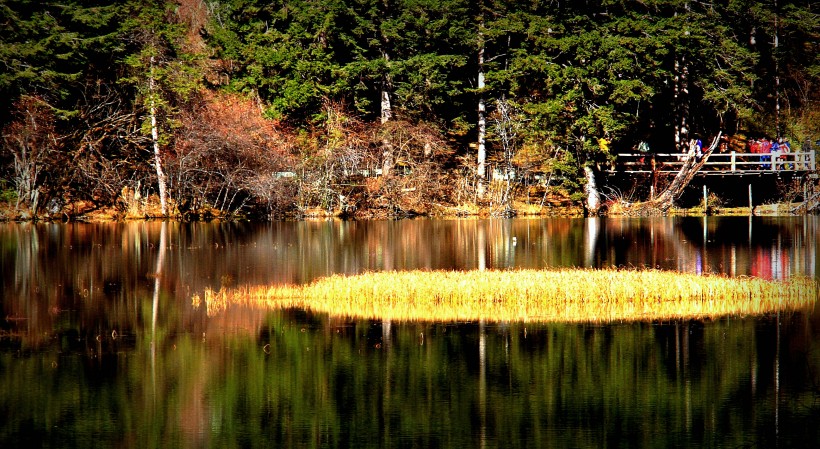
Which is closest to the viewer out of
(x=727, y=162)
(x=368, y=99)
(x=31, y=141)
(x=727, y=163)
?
(x=31, y=141)

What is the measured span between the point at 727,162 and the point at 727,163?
4.76ft

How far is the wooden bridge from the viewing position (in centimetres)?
5216

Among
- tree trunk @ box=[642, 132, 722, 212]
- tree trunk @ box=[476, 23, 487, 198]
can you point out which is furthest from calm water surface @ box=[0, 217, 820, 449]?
tree trunk @ box=[476, 23, 487, 198]

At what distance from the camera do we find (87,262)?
3312cm

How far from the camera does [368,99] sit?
198 ft

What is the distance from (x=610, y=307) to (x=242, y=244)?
20197mm

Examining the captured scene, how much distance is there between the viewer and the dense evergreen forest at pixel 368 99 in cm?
5128

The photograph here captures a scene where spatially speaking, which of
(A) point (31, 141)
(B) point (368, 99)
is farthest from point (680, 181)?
(A) point (31, 141)

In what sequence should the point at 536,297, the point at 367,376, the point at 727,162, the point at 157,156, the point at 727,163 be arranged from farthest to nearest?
the point at 727,162, the point at 157,156, the point at 727,163, the point at 536,297, the point at 367,376

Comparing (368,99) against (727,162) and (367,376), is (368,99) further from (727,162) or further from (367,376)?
(367,376)

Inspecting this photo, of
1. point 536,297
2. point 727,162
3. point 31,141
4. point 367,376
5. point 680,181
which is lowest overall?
point 367,376

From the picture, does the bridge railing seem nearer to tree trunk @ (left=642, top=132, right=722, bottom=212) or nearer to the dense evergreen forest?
tree trunk @ (left=642, top=132, right=722, bottom=212)

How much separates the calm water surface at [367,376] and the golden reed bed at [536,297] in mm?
1120

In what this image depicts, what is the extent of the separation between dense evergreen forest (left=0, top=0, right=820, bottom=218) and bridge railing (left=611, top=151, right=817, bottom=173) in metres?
1.34
